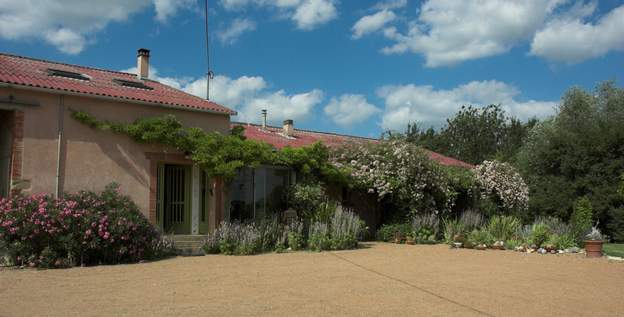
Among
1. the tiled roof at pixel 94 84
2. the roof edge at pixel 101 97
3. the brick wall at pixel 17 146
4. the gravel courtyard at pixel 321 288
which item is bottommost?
the gravel courtyard at pixel 321 288

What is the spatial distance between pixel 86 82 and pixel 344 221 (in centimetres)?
757

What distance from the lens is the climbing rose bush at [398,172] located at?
53.8ft

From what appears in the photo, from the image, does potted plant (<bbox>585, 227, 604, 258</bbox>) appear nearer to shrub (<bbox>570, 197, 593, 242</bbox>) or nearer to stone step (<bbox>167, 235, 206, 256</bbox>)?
shrub (<bbox>570, 197, 593, 242</bbox>)

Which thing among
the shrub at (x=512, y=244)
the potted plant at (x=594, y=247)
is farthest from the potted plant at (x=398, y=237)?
the potted plant at (x=594, y=247)

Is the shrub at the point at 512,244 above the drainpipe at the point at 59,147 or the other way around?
the other way around

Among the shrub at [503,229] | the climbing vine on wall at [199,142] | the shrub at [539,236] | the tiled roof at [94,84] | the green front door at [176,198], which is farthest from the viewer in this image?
the shrub at [503,229]

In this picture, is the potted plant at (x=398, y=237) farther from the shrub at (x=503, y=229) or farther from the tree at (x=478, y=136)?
the tree at (x=478, y=136)

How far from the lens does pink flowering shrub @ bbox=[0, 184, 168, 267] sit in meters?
9.87

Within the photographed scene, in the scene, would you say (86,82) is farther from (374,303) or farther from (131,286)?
(374,303)

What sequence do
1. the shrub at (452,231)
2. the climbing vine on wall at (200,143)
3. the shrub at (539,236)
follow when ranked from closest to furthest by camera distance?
the climbing vine on wall at (200,143) → the shrub at (539,236) → the shrub at (452,231)

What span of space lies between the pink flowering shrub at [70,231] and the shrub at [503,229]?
10021mm

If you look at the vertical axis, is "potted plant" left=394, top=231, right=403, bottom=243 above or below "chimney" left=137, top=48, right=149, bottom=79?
below

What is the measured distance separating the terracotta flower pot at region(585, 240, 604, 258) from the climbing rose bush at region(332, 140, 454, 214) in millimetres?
4954

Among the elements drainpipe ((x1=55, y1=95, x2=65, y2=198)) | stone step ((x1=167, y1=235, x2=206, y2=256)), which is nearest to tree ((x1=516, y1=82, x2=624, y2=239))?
stone step ((x1=167, y1=235, x2=206, y2=256))
